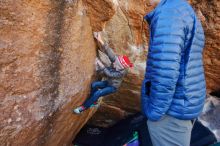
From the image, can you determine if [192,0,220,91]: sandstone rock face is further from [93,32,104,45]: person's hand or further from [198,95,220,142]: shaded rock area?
[93,32,104,45]: person's hand

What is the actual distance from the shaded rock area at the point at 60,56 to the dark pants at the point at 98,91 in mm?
59

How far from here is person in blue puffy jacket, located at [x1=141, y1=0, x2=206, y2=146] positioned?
6.59 feet

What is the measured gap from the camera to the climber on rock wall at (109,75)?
110 inches

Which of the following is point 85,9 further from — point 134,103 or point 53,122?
point 134,103

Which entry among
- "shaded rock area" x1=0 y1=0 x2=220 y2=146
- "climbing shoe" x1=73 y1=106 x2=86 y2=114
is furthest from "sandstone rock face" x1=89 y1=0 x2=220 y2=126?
"climbing shoe" x1=73 y1=106 x2=86 y2=114

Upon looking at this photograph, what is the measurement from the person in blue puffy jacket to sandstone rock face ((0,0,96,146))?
0.76m

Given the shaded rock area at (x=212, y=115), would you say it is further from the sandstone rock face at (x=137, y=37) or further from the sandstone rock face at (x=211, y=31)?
the sandstone rock face at (x=211, y=31)

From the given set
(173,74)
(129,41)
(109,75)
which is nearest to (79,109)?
(109,75)

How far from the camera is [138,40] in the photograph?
3.12 m

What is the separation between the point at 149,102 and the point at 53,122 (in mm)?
914

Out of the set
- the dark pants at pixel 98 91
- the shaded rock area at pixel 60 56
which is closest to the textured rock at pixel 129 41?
the shaded rock area at pixel 60 56

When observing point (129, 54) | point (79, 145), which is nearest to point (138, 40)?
point (129, 54)

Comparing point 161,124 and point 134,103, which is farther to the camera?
point 134,103

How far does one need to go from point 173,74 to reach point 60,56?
99cm
